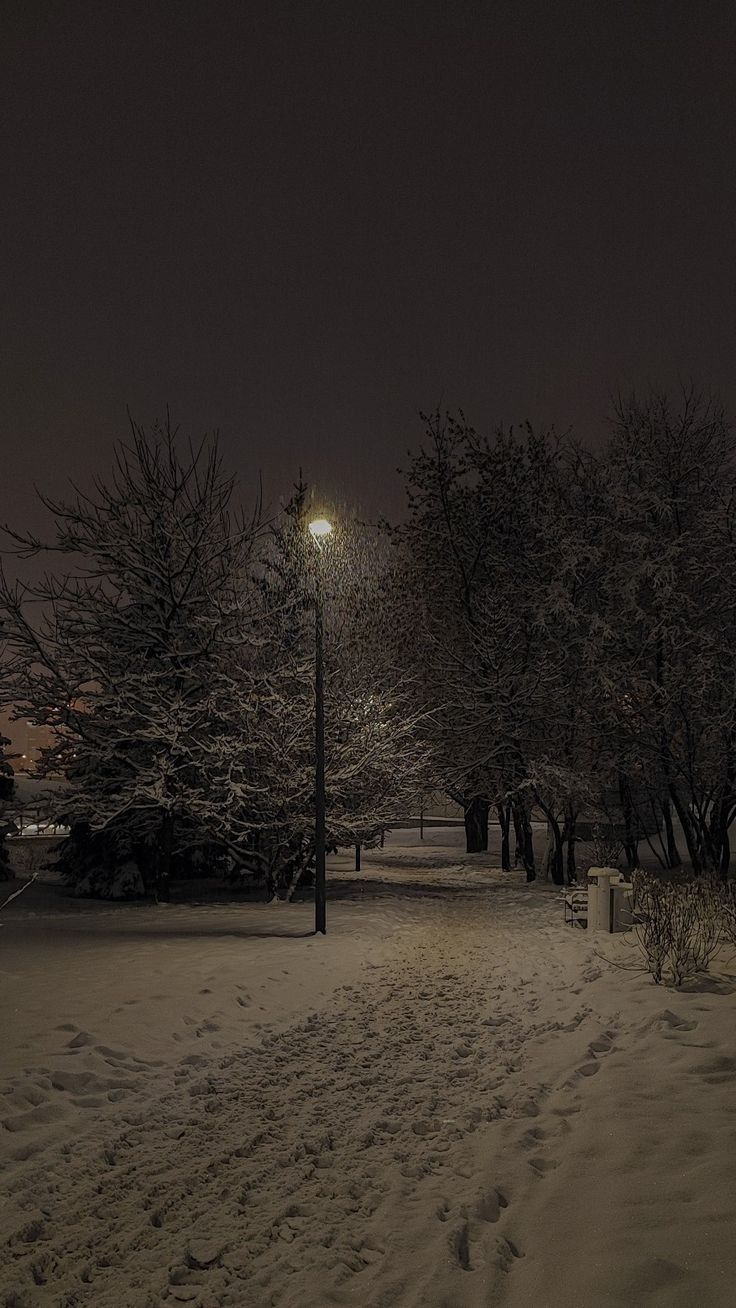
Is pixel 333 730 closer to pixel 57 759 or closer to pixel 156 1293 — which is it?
pixel 57 759

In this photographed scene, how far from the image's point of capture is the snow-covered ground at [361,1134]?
3.74 meters

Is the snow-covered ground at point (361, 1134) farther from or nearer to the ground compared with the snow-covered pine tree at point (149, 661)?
nearer to the ground

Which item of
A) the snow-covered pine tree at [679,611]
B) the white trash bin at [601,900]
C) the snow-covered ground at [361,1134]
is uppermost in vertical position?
the snow-covered pine tree at [679,611]

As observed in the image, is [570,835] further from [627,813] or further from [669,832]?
[669,832]

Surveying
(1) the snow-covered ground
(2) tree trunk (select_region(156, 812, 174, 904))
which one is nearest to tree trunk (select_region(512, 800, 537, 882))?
(2) tree trunk (select_region(156, 812, 174, 904))

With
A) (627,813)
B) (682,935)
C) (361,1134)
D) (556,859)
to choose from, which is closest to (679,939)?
(682,935)

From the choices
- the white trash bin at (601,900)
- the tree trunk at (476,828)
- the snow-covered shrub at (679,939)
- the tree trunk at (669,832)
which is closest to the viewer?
the snow-covered shrub at (679,939)

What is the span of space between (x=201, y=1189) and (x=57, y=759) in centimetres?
1516

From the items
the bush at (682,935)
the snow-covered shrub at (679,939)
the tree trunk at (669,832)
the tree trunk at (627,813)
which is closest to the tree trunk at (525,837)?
the tree trunk at (627,813)

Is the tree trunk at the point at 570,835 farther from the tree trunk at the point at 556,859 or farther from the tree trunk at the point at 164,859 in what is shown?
the tree trunk at the point at 164,859

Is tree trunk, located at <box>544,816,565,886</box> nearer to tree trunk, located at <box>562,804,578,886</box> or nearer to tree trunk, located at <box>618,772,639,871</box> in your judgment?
tree trunk, located at <box>562,804,578,886</box>

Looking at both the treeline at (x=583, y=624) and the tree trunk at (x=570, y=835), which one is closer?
the treeline at (x=583, y=624)

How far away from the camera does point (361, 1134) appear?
5410 millimetres

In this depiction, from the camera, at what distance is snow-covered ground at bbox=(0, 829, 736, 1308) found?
12.3 feet
